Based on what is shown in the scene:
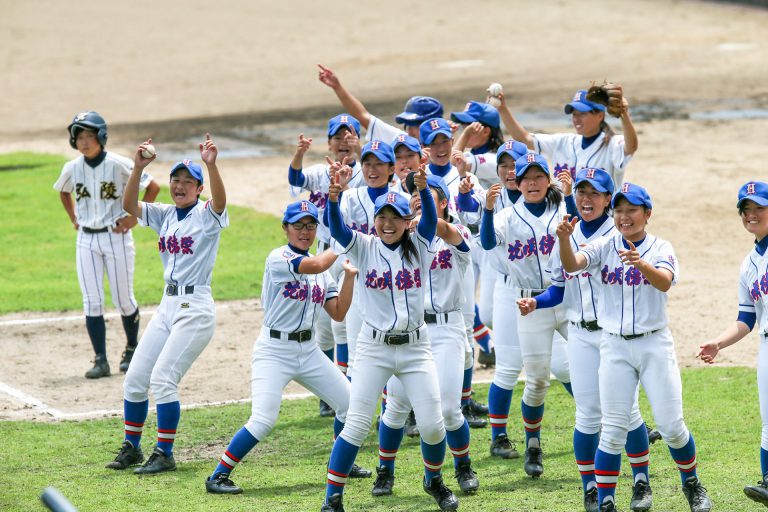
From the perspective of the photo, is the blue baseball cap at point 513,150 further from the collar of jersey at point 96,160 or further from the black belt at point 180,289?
the collar of jersey at point 96,160

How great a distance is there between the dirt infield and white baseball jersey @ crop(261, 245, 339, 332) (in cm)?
266

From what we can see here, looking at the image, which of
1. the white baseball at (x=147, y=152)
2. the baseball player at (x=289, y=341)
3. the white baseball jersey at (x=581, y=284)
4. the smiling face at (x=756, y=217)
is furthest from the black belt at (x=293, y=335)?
the smiling face at (x=756, y=217)

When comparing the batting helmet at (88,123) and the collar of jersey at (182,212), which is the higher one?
the batting helmet at (88,123)

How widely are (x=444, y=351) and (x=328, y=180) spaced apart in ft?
7.15

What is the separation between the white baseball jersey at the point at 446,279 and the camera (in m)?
8.05

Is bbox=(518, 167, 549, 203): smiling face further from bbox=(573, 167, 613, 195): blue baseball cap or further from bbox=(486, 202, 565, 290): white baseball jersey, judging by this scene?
bbox=(573, 167, 613, 195): blue baseball cap

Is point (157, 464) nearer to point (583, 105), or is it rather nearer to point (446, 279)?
point (446, 279)

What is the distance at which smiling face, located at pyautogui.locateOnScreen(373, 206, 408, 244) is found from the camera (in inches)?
288

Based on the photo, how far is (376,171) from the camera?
8.48 metres

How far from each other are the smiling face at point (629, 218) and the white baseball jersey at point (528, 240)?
1067 mm

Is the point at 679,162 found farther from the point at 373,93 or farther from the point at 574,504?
the point at 574,504

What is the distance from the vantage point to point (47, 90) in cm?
2527

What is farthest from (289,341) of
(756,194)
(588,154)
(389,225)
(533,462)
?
(588,154)

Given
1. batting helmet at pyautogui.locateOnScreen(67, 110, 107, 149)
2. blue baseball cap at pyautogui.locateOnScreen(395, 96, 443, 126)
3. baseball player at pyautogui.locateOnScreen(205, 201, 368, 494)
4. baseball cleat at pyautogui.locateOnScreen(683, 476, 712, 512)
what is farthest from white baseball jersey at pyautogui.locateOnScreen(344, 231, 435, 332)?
batting helmet at pyautogui.locateOnScreen(67, 110, 107, 149)
